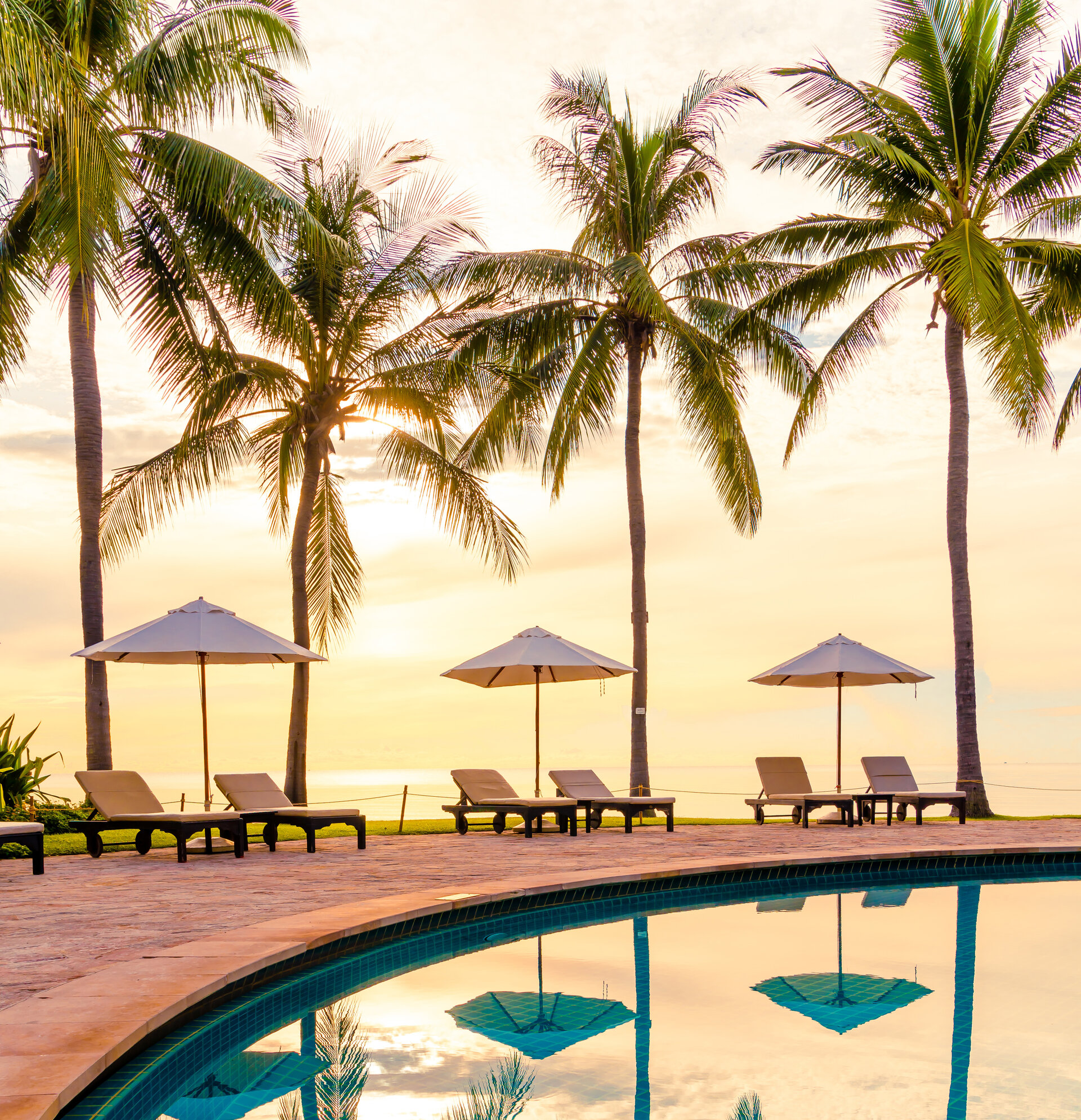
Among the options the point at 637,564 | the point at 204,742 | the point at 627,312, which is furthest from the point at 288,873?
the point at 627,312

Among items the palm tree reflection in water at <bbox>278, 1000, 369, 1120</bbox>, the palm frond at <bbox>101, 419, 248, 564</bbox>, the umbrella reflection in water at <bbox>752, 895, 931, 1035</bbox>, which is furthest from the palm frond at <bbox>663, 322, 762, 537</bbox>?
the palm tree reflection in water at <bbox>278, 1000, 369, 1120</bbox>

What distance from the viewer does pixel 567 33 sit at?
53.1ft

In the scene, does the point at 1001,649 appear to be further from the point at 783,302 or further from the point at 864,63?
the point at 864,63

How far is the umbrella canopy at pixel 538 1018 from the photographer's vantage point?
508 centimetres

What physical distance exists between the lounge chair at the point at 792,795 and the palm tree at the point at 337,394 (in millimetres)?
4835

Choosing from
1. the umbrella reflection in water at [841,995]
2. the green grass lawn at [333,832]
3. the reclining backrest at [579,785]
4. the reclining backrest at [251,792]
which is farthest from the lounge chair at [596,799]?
the umbrella reflection in water at [841,995]

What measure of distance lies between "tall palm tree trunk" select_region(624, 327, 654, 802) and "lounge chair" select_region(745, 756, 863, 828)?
6.14 feet

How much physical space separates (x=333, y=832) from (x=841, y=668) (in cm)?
654

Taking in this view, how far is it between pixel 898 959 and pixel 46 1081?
504 centimetres

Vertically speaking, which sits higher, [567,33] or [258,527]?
[567,33]

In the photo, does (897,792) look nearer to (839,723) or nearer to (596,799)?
(839,723)

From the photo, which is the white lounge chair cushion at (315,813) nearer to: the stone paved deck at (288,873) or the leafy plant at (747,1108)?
the stone paved deck at (288,873)

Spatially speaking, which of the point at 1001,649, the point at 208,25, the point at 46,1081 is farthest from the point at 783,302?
the point at 46,1081

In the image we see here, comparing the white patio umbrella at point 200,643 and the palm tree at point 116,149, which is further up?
the palm tree at point 116,149
